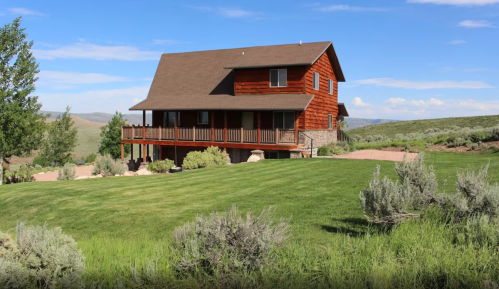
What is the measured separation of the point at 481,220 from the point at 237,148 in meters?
18.7

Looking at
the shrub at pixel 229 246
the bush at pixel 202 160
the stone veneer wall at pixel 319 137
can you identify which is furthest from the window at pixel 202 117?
the shrub at pixel 229 246

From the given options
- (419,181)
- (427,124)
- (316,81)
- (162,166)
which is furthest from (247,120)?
(427,124)

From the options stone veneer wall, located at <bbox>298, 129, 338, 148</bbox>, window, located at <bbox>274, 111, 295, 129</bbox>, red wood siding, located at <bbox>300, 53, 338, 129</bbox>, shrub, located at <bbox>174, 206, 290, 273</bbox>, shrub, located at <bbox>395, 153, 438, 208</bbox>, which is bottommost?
shrub, located at <bbox>174, 206, 290, 273</bbox>

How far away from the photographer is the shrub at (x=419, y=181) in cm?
738

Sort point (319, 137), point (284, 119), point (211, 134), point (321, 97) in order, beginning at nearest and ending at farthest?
1. point (211, 134)
2. point (284, 119)
3. point (319, 137)
4. point (321, 97)

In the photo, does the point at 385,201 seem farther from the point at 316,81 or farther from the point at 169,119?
the point at 169,119

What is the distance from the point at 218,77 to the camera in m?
28.8

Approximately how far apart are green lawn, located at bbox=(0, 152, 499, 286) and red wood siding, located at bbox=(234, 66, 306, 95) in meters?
8.73

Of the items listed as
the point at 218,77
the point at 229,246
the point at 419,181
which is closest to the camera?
the point at 229,246

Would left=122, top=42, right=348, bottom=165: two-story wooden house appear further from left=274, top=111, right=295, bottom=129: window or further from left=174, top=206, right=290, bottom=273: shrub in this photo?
left=174, top=206, right=290, bottom=273: shrub

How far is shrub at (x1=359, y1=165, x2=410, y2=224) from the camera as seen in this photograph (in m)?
6.73

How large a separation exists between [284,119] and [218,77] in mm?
6839

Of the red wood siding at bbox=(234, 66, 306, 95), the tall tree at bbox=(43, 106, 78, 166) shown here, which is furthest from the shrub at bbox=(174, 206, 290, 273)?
the tall tree at bbox=(43, 106, 78, 166)

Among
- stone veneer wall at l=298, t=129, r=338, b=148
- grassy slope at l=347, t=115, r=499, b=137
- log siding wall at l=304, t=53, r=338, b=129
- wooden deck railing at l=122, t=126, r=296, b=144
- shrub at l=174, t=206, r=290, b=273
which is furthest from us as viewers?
grassy slope at l=347, t=115, r=499, b=137
